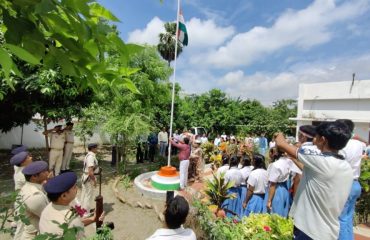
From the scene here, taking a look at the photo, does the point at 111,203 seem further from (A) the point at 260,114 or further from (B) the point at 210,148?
(A) the point at 260,114

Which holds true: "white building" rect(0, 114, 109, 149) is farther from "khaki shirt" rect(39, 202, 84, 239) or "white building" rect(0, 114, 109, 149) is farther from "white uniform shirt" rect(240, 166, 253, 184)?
"khaki shirt" rect(39, 202, 84, 239)

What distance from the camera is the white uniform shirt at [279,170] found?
5102 millimetres

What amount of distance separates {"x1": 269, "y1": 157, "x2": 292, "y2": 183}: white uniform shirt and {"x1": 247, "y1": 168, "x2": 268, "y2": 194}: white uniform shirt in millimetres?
255

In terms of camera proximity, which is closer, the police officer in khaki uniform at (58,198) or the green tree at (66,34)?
the green tree at (66,34)

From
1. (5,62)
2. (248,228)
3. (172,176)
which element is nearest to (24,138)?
(172,176)

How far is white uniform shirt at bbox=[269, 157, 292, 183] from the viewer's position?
5.10 m

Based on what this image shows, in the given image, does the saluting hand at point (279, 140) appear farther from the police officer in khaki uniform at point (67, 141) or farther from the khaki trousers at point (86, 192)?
the police officer in khaki uniform at point (67, 141)

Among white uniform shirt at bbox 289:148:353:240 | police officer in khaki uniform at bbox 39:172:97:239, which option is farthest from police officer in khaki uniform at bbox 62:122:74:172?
white uniform shirt at bbox 289:148:353:240

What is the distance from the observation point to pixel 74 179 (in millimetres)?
2789

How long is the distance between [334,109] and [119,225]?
2233cm

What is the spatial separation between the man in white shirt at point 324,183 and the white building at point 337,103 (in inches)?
828

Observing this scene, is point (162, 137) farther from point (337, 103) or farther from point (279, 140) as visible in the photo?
point (337, 103)

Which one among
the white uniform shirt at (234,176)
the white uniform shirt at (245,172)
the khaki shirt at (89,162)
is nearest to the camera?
the white uniform shirt at (234,176)

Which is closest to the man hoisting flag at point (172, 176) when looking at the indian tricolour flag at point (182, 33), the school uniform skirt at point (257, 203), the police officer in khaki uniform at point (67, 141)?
the indian tricolour flag at point (182, 33)
